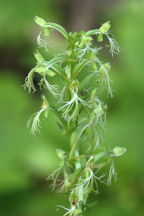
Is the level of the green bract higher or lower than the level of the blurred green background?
lower

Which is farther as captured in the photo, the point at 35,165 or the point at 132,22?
the point at 132,22

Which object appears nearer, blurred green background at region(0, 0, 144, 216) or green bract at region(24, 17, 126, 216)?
green bract at region(24, 17, 126, 216)

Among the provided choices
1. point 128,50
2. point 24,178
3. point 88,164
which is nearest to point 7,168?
point 24,178

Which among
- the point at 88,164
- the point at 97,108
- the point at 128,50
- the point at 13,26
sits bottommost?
the point at 88,164

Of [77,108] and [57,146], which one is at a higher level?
[57,146]

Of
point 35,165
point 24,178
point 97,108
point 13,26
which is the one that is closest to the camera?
point 97,108

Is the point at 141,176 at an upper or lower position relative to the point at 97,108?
upper

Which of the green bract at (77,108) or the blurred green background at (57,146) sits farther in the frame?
the blurred green background at (57,146)

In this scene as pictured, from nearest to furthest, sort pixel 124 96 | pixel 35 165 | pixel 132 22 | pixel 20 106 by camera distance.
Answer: pixel 35 165 < pixel 124 96 < pixel 132 22 < pixel 20 106

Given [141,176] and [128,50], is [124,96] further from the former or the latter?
[141,176]

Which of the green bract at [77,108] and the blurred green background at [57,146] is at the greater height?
the blurred green background at [57,146]

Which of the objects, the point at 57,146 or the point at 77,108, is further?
the point at 57,146
